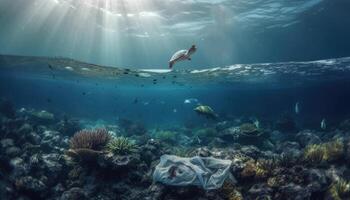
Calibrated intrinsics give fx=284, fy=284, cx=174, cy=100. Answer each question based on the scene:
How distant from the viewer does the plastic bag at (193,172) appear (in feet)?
24.5

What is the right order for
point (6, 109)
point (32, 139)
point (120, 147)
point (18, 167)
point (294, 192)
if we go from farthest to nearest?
point (6, 109) → point (32, 139) → point (18, 167) → point (120, 147) → point (294, 192)

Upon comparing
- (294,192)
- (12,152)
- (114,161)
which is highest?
(114,161)

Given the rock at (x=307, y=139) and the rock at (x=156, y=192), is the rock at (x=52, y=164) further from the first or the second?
the rock at (x=307, y=139)

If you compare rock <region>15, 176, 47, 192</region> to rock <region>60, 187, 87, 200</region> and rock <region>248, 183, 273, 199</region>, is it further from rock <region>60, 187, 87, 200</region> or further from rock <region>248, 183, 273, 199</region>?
rock <region>248, 183, 273, 199</region>

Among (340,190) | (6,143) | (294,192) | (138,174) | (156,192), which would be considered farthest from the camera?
(6,143)

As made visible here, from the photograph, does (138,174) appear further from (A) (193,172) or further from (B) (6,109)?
(B) (6,109)

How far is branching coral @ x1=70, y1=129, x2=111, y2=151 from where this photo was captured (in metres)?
10.1

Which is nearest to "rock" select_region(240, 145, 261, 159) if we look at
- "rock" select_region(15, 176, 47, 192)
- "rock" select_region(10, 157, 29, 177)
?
"rock" select_region(15, 176, 47, 192)

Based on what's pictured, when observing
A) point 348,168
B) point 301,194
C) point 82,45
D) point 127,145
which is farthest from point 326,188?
point 82,45

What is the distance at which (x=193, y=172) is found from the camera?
7.54 m

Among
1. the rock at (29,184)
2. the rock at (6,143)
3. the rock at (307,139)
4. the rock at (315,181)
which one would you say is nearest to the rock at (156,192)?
the rock at (29,184)

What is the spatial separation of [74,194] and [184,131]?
2359 centimetres

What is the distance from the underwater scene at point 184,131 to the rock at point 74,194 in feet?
0.15

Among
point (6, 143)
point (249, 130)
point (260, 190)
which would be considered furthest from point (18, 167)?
point (249, 130)
